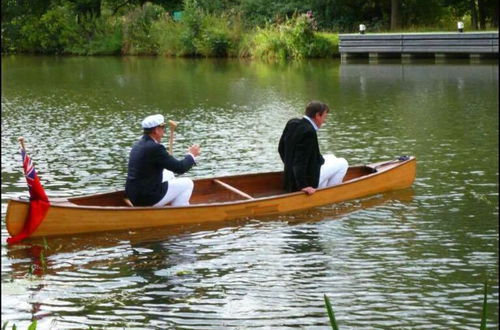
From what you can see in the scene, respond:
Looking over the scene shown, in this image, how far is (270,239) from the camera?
33.4ft

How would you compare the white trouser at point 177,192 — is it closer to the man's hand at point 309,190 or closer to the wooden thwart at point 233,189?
the wooden thwart at point 233,189

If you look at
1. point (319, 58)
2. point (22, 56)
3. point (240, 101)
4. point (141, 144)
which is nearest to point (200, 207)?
point (141, 144)

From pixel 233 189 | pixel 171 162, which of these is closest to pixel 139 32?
pixel 233 189

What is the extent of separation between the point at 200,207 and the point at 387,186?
9.95ft

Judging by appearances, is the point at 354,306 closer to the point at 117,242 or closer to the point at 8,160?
the point at 117,242

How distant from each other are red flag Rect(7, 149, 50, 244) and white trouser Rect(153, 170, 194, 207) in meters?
1.40

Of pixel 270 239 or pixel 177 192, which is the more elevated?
pixel 177 192

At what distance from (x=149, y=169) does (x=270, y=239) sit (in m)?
1.53

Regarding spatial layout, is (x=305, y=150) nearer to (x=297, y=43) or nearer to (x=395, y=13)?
(x=297, y=43)

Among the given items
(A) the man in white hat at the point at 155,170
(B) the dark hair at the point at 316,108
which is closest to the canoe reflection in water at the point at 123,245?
(A) the man in white hat at the point at 155,170

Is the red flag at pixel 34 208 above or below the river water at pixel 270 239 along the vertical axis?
above

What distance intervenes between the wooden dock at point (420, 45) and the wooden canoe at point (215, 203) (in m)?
22.0

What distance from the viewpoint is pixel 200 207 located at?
10516 millimetres

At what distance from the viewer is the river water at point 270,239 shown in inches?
303
